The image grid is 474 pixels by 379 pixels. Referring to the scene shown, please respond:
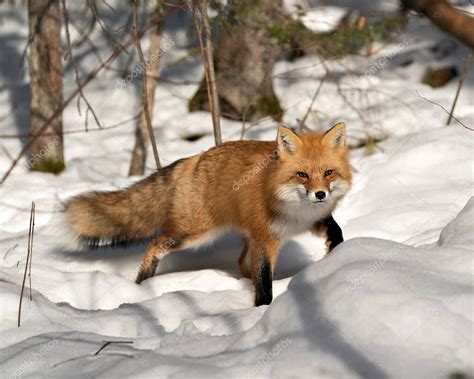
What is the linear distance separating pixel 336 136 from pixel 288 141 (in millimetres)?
338

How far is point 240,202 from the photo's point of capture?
187 inches

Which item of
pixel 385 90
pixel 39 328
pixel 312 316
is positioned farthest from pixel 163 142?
pixel 312 316

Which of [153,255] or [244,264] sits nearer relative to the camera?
[153,255]

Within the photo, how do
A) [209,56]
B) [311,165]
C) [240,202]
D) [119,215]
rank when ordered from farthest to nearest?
[209,56]
[119,215]
[240,202]
[311,165]

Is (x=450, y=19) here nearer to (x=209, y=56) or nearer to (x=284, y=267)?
(x=284, y=267)

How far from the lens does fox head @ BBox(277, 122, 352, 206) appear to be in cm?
430

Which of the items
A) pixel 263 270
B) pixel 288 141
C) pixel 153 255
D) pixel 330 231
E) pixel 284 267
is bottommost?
pixel 284 267

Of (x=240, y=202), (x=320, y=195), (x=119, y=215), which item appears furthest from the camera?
(x=119, y=215)

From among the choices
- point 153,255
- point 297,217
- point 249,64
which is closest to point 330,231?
point 297,217

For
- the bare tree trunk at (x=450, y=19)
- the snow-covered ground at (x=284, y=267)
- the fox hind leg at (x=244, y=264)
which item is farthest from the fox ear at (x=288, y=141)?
the bare tree trunk at (x=450, y=19)

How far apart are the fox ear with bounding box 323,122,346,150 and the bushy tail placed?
1.51 m

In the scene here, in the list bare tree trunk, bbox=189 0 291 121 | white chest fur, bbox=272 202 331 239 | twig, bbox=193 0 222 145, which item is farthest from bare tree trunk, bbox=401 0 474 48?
bare tree trunk, bbox=189 0 291 121

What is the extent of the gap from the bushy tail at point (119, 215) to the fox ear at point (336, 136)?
4.96 feet

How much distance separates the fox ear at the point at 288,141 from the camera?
4.41 meters
